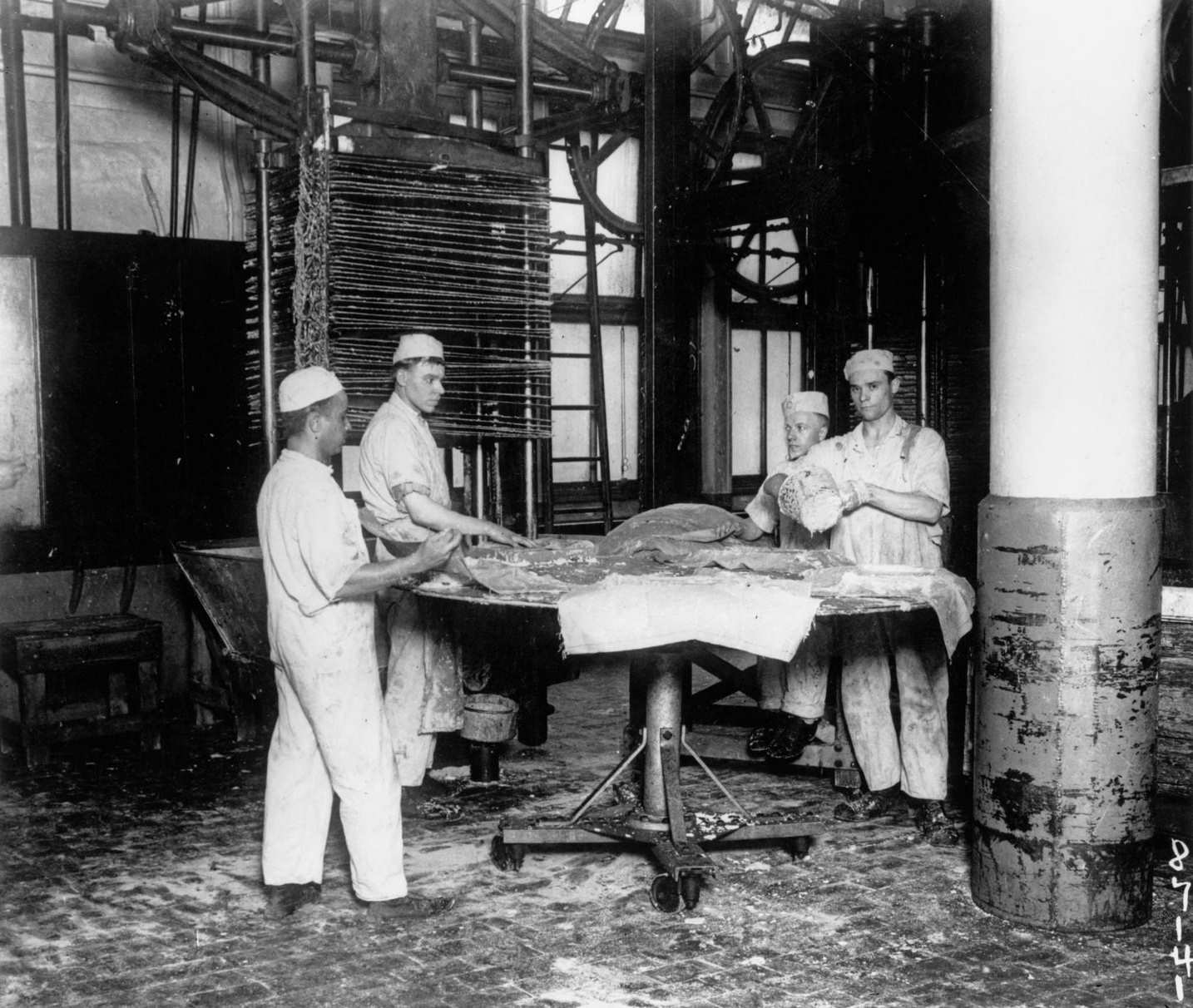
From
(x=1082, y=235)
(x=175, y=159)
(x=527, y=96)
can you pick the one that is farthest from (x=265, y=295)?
(x=1082, y=235)

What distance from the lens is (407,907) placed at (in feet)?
13.4

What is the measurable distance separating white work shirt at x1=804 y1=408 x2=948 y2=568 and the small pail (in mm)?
1566

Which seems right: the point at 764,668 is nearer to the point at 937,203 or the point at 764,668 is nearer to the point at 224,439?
the point at 937,203

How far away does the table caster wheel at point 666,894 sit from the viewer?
13.4ft

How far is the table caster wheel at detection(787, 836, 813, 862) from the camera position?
4.57 meters

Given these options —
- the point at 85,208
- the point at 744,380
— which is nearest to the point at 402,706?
the point at 85,208

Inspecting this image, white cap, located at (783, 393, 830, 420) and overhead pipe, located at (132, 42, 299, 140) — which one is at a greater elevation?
overhead pipe, located at (132, 42, 299, 140)

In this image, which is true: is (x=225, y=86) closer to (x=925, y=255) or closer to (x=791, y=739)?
(x=925, y=255)

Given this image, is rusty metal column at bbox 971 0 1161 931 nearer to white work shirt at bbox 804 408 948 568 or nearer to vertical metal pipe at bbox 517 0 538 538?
white work shirt at bbox 804 408 948 568

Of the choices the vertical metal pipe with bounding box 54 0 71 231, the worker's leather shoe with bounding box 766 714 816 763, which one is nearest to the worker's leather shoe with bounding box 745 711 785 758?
the worker's leather shoe with bounding box 766 714 816 763

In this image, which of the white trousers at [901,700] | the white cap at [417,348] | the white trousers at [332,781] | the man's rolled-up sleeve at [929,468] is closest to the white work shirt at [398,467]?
the white cap at [417,348]

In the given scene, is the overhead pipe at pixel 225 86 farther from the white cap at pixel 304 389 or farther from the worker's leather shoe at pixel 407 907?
the worker's leather shoe at pixel 407 907

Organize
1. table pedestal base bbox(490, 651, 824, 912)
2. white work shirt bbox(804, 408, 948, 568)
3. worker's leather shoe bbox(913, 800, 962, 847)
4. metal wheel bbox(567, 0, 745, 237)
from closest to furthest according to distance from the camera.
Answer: table pedestal base bbox(490, 651, 824, 912), worker's leather shoe bbox(913, 800, 962, 847), white work shirt bbox(804, 408, 948, 568), metal wheel bbox(567, 0, 745, 237)

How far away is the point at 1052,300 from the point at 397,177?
2998mm
